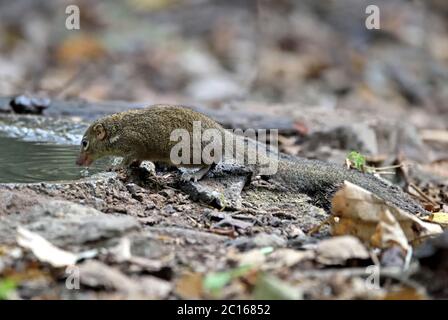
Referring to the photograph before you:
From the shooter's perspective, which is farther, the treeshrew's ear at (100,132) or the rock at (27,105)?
the rock at (27,105)

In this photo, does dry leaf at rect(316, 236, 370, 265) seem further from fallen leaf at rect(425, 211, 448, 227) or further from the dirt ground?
fallen leaf at rect(425, 211, 448, 227)

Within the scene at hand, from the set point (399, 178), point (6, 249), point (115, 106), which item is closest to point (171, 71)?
point (115, 106)

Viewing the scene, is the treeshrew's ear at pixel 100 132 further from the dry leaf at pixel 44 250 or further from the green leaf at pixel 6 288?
the green leaf at pixel 6 288

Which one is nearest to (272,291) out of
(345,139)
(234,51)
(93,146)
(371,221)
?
(371,221)

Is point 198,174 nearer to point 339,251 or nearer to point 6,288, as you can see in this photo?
point 339,251

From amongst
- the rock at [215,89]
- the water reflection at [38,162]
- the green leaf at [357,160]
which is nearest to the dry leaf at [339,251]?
the water reflection at [38,162]

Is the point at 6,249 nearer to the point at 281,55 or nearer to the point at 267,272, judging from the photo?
the point at 267,272

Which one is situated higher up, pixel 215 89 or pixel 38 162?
pixel 215 89
